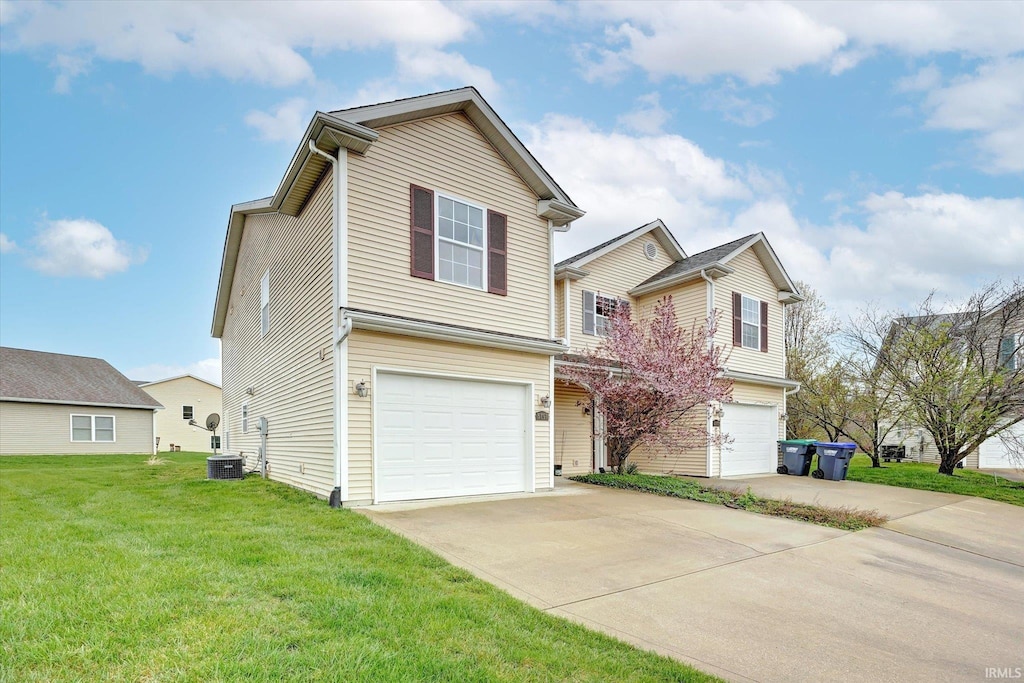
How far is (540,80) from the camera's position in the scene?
44.2 ft

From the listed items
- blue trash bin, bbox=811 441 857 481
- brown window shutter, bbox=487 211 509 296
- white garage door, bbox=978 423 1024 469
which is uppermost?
brown window shutter, bbox=487 211 509 296

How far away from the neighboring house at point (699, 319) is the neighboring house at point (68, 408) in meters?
22.1

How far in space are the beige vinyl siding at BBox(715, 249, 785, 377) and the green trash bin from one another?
212 centimetres

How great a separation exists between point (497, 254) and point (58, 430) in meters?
24.4

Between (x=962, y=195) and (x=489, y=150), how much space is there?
58.6 feet

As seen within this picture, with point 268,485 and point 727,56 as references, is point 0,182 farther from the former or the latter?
point 727,56

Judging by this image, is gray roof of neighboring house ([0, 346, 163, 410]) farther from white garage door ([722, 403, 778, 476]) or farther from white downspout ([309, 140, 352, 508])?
white garage door ([722, 403, 778, 476])

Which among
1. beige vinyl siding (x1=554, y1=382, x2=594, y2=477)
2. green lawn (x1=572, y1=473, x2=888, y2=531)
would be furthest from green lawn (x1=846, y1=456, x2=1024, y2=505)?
beige vinyl siding (x1=554, y1=382, x2=594, y2=477)

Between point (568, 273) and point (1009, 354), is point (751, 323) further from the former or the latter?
point (1009, 354)

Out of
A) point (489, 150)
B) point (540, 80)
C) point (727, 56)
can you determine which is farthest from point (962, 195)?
point (489, 150)

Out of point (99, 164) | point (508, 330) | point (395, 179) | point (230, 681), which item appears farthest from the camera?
point (99, 164)

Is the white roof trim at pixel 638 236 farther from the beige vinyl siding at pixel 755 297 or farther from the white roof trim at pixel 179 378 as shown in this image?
the white roof trim at pixel 179 378

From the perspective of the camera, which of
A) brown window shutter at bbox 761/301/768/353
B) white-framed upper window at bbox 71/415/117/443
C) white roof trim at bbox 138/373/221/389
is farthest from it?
white roof trim at bbox 138/373/221/389

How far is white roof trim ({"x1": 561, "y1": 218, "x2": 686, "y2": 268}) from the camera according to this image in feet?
50.3
